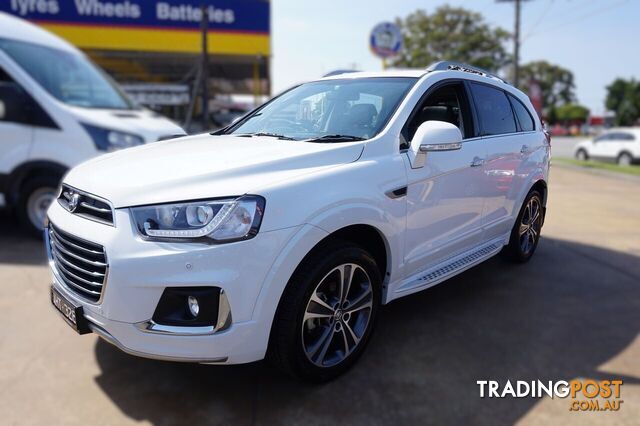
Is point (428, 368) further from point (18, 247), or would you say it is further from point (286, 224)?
point (18, 247)

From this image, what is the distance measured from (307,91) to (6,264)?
337 cm

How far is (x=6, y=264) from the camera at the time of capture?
4.71 meters

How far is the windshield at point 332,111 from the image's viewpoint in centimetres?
307

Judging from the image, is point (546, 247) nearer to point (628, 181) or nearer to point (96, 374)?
point (96, 374)

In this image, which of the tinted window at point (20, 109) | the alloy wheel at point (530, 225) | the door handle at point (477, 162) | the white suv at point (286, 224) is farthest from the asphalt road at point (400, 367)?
the tinted window at point (20, 109)

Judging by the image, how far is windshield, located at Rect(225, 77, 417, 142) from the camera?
3066mm

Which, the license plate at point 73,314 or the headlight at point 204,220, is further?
the license plate at point 73,314

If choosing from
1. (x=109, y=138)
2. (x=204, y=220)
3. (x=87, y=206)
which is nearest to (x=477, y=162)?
(x=204, y=220)

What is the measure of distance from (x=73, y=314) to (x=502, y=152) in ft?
10.6

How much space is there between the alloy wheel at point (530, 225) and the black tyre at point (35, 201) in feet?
16.1

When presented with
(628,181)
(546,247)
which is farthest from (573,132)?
(546,247)

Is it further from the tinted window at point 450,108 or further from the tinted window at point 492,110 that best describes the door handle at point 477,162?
the tinted window at point 492,110

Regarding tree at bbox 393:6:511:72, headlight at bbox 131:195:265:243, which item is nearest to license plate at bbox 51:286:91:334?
headlight at bbox 131:195:265:243

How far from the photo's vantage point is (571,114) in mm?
79125
